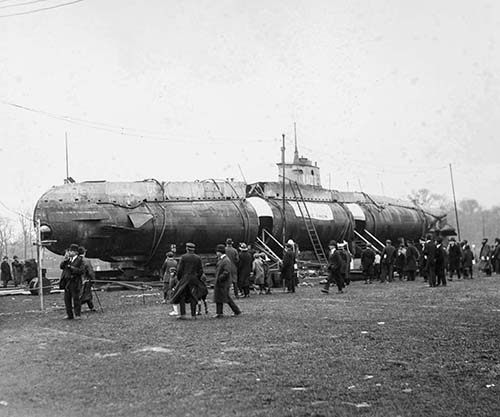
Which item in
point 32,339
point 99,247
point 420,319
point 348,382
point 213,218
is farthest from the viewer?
point 213,218

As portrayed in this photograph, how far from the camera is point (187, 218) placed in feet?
85.3

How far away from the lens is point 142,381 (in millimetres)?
7594

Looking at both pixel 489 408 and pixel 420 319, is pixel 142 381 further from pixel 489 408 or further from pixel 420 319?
pixel 420 319

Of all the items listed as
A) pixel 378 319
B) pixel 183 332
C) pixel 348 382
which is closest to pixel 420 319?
pixel 378 319

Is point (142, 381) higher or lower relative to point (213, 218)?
lower

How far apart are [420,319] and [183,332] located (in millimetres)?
4348

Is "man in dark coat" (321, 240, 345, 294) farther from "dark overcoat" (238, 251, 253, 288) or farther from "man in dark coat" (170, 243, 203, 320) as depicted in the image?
"man in dark coat" (170, 243, 203, 320)

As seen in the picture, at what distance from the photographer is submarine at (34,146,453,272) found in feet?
78.9

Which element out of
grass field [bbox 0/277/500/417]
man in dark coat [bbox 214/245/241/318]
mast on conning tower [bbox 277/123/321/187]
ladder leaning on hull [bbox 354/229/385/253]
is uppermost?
mast on conning tower [bbox 277/123/321/187]

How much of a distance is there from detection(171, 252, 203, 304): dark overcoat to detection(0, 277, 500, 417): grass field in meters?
0.56

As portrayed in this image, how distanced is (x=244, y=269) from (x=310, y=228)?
1164 centimetres

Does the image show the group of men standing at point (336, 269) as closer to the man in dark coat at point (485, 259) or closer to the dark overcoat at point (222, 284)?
the dark overcoat at point (222, 284)

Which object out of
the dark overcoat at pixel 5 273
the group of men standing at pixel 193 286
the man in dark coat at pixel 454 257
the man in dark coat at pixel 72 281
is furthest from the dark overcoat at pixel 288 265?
the dark overcoat at pixel 5 273

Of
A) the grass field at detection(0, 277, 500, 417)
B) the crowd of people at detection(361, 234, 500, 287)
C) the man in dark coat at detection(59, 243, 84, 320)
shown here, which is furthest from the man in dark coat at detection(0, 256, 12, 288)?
the man in dark coat at detection(59, 243, 84, 320)
